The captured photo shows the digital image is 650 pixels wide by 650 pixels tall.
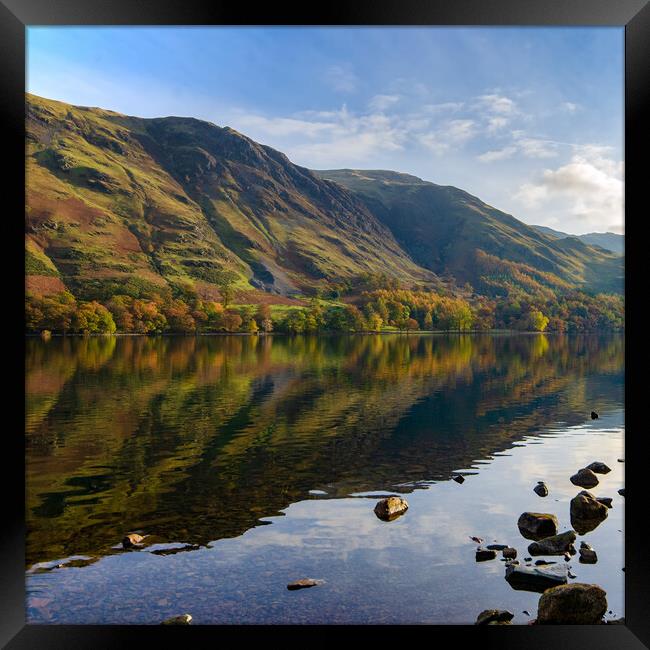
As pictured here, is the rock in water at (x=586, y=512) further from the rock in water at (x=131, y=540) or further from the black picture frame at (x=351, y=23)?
the rock in water at (x=131, y=540)

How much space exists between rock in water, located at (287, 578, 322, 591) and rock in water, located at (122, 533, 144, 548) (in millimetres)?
3720

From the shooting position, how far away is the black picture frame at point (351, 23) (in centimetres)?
588

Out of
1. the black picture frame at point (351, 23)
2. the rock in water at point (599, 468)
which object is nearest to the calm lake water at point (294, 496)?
the rock in water at point (599, 468)

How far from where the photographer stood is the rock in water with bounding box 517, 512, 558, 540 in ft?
42.4

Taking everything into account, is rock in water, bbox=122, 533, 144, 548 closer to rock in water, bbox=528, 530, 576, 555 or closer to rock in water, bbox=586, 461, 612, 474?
rock in water, bbox=528, 530, 576, 555

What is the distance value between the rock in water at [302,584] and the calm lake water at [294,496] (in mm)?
145

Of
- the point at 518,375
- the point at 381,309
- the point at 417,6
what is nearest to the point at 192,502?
the point at 417,6

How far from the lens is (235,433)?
26109mm

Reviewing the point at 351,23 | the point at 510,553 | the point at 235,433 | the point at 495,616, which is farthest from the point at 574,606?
the point at 235,433

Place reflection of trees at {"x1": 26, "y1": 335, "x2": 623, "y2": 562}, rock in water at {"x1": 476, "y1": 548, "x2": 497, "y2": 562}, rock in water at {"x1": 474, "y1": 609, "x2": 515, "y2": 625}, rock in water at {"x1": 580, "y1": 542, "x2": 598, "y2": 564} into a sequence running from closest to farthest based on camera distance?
rock in water at {"x1": 474, "y1": 609, "x2": 515, "y2": 625} → rock in water at {"x1": 580, "y1": 542, "x2": 598, "y2": 564} → rock in water at {"x1": 476, "y1": 548, "x2": 497, "y2": 562} → reflection of trees at {"x1": 26, "y1": 335, "x2": 623, "y2": 562}

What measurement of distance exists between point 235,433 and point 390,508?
1282cm

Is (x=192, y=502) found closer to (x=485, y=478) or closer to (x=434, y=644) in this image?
(x=485, y=478)

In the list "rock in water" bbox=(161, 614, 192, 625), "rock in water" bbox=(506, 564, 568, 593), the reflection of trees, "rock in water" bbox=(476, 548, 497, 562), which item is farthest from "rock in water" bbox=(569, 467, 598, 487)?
"rock in water" bbox=(161, 614, 192, 625)

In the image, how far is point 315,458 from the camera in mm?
21453
